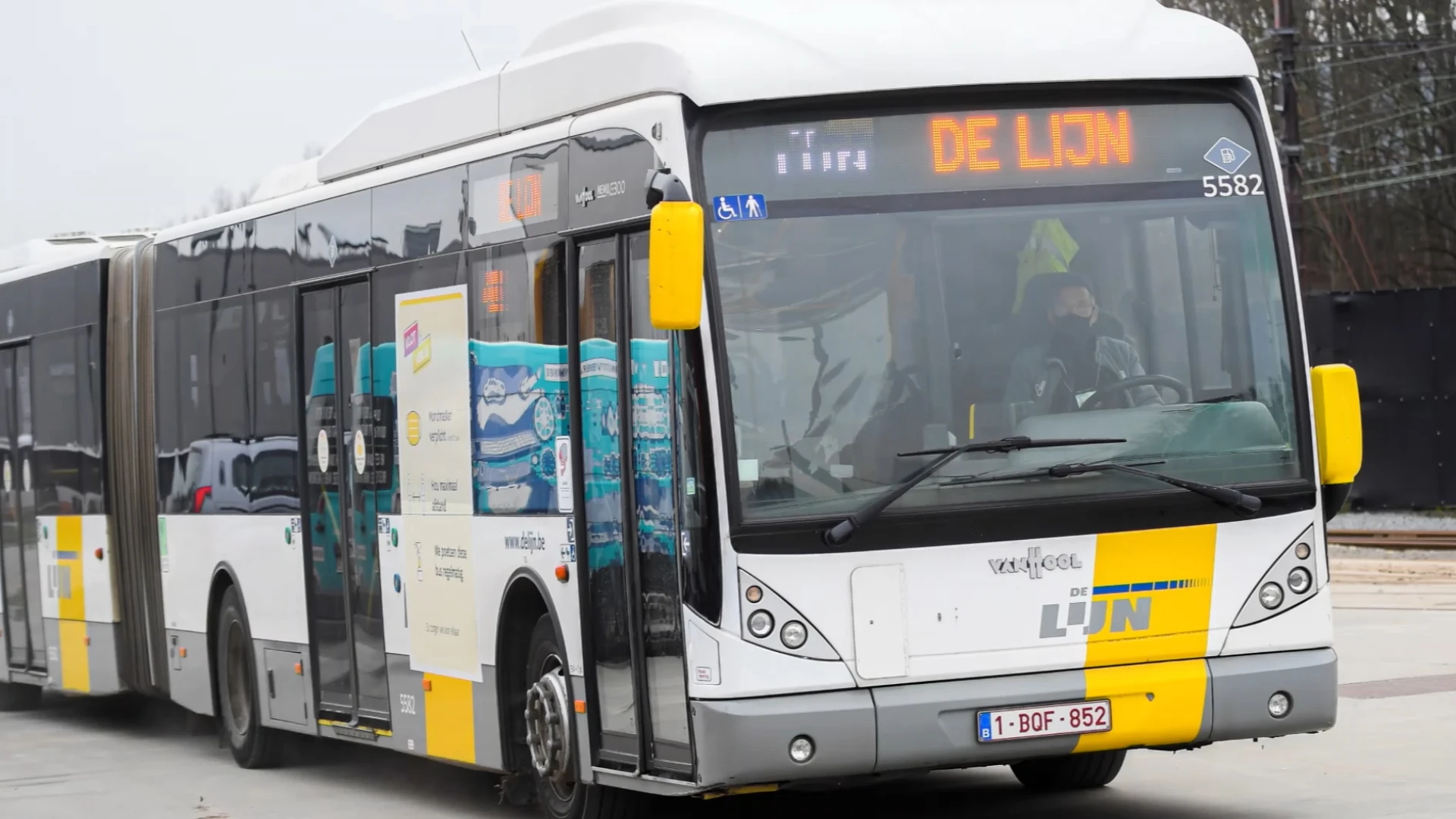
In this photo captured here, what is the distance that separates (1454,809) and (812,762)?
106 inches

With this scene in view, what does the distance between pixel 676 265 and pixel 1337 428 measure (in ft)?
8.66

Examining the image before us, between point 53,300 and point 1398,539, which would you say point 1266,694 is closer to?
point 53,300

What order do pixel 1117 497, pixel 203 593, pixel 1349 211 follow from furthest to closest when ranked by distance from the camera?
pixel 1349 211
pixel 203 593
pixel 1117 497

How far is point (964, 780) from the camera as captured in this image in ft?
36.9

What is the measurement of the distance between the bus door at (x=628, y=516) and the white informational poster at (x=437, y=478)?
1232mm

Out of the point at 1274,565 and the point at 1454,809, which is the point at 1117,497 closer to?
the point at 1274,565

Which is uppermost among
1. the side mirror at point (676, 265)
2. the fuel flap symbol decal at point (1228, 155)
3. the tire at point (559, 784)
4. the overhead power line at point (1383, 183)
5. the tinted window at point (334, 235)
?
the overhead power line at point (1383, 183)

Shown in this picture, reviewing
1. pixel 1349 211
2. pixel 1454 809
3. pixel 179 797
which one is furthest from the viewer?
pixel 1349 211

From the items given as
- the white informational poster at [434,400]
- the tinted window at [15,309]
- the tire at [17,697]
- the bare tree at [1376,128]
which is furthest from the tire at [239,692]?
the bare tree at [1376,128]

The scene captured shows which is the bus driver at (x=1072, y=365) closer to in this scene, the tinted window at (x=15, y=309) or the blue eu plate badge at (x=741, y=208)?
the blue eu plate badge at (x=741, y=208)

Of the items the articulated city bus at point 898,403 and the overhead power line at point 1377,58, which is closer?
the articulated city bus at point 898,403

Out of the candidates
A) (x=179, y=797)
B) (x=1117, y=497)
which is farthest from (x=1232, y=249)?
(x=179, y=797)

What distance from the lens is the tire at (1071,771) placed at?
10367 millimetres

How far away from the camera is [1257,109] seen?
8.94 metres
